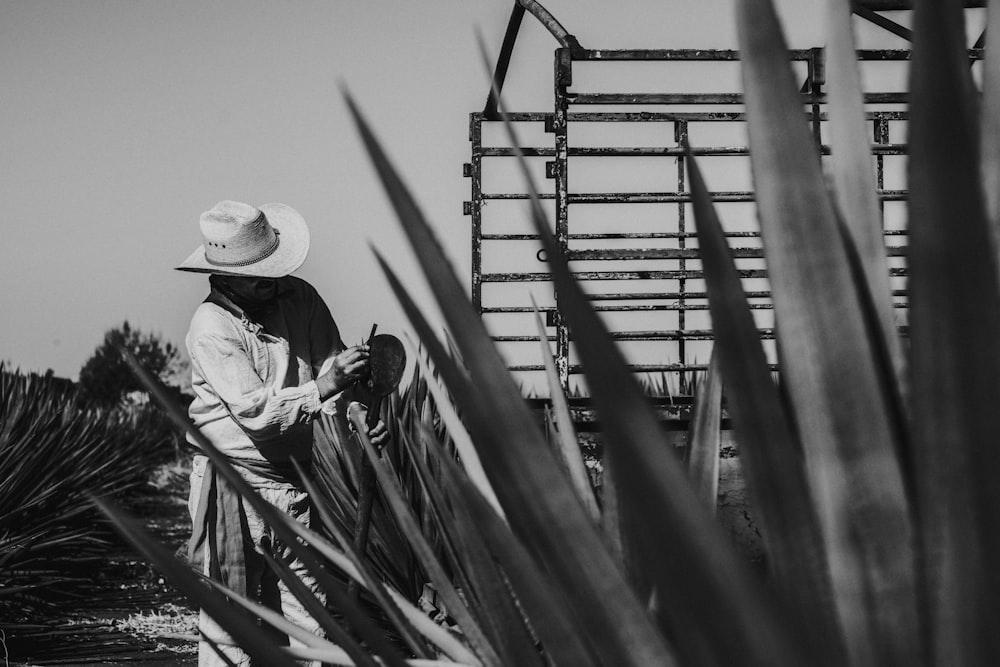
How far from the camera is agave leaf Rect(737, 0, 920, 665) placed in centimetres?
40

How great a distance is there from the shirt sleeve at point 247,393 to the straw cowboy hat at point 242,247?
21 cm

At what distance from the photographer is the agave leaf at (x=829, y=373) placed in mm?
400

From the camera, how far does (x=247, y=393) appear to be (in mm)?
2998

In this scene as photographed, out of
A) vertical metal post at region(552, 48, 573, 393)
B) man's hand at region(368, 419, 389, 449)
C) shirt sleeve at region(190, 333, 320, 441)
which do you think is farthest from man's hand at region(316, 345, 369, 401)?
vertical metal post at region(552, 48, 573, 393)

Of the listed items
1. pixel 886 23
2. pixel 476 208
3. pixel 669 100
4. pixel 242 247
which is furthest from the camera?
pixel 476 208

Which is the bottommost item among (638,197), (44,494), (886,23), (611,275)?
(44,494)

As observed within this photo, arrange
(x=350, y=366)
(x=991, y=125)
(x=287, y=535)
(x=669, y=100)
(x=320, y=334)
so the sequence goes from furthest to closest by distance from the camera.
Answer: (x=669, y=100) < (x=320, y=334) < (x=350, y=366) < (x=287, y=535) < (x=991, y=125)

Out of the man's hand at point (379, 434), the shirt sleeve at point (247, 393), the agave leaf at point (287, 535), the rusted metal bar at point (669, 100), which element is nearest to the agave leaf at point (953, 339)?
the agave leaf at point (287, 535)

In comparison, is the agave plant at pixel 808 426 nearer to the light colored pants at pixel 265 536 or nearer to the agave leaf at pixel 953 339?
the agave leaf at pixel 953 339

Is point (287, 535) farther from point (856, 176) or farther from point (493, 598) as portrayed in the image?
point (856, 176)

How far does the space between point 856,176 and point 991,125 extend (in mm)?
70

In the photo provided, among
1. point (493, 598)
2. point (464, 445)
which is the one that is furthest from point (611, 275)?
point (493, 598)

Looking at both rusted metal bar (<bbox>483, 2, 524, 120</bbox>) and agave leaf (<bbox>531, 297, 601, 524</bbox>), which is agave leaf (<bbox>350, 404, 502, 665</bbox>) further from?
rusted metal bar (<bbox>483, 2, 524, 120</bbox>)

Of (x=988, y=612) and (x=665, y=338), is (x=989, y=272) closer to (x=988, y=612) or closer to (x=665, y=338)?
(x=988, y=612)
